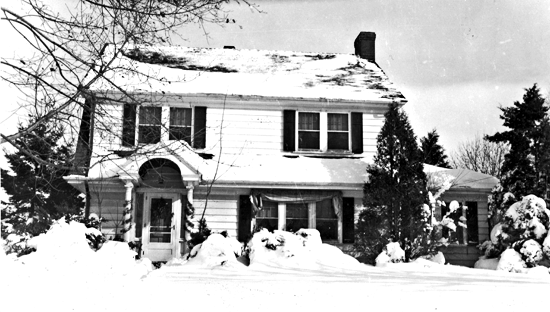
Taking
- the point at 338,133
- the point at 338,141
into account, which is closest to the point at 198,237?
the point at 338,141

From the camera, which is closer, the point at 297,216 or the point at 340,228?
the point at 340,228

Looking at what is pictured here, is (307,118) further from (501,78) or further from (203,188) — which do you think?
(501,78)

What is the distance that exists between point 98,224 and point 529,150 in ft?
43.7

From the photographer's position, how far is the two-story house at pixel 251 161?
659 inches

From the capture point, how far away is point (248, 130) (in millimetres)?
18344

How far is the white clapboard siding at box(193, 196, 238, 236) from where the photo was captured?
17.2m

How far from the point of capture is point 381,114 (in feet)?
61.5

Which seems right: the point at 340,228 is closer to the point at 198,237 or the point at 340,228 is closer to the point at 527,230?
the point at 198,237

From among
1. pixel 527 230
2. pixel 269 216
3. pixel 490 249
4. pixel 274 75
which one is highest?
pixel 274 75

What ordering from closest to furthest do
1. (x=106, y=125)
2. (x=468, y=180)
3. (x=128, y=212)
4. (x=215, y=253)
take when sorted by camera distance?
1. (x=106, y=125)
2. (x=215, y=253)
3. (x=128, y=212)
4. (x=468, y=180)

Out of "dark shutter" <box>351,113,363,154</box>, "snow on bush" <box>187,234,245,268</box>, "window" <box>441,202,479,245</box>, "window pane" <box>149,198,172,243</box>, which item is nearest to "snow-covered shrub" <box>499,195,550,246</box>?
"window" <box>441,202,479,245</box>

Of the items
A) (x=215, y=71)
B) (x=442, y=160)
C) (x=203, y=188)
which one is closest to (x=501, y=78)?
(x=442, y=160)

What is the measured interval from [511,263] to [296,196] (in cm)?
648

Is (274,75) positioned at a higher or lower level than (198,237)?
higher
